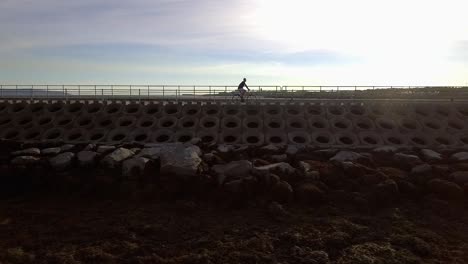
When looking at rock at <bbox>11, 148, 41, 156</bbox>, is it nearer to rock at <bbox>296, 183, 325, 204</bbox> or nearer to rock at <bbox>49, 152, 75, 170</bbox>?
rock at <bbox>49, 152, 75, 170</bbox>

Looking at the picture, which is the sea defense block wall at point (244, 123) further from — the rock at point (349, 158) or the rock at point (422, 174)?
the rock at point (422, 174)

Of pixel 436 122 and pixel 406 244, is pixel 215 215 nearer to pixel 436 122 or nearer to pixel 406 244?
pixel 406 244

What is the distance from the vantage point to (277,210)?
50.0 ft

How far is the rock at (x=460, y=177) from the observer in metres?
17.8

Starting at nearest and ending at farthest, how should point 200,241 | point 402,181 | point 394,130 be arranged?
point 200,241 < point 402,181 < point 394,130

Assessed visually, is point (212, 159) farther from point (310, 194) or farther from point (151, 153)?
point (310, 194)

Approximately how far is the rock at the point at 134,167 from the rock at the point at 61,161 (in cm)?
269

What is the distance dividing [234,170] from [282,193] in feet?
7.81

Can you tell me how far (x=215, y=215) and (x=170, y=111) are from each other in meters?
13.6

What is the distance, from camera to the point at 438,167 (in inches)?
743

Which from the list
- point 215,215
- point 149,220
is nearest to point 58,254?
point 149,220

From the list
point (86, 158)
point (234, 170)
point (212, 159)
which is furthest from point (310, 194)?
point (86, 158)

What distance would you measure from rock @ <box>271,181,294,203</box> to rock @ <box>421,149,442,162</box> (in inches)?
317

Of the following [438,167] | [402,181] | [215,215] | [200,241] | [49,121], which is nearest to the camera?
[200,241]
